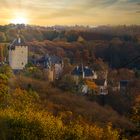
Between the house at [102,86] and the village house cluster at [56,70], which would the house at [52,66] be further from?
the house at [102,86]

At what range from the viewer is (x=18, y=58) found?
46.2 feet

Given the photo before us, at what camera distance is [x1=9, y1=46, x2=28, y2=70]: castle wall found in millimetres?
13391

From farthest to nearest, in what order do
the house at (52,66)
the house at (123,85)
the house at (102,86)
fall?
the house at (52,66) < the house at (123,85) < the house at (102,86)

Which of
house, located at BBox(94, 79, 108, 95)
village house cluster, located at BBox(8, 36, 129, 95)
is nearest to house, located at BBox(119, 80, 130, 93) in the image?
village house cluster, located at BBox(8, 36, 129, 95)

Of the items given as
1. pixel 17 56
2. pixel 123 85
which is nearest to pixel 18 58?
pixel 17 56

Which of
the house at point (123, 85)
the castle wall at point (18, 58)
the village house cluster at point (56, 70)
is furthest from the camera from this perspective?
the castle wall at point (18, 58)

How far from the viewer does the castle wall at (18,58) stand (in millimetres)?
13391

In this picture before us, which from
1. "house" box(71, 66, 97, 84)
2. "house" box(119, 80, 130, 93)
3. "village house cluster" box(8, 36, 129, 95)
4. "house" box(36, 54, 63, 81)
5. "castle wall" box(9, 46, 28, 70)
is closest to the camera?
"house" box(119, 80, 130, 93)

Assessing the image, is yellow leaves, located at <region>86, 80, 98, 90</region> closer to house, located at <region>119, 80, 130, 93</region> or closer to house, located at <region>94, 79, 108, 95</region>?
house, located at <region>94, 79, 108, 95</region>

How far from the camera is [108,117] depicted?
342 inches

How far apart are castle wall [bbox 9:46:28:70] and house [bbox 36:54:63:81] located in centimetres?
48

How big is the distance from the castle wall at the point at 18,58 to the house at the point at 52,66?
48 centimetres

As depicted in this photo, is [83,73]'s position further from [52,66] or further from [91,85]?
[91,85]

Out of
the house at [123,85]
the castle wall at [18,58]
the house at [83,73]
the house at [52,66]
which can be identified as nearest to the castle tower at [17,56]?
the castle wall at [18,58]
